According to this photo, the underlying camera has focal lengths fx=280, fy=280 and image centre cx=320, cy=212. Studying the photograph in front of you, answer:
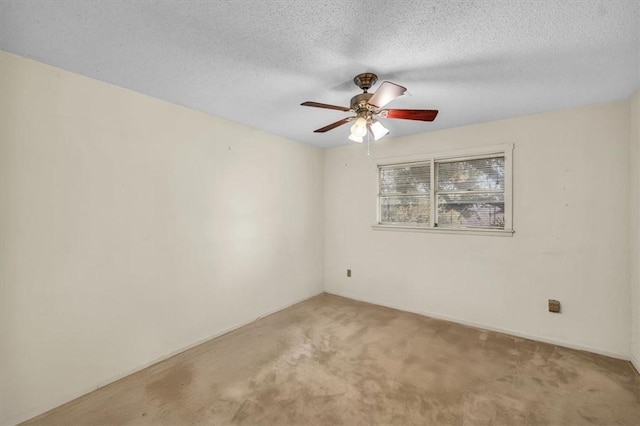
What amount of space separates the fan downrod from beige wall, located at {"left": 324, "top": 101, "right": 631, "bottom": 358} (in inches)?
69.2

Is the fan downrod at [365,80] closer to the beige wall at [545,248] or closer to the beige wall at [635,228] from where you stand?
the beige wall at [545,248]

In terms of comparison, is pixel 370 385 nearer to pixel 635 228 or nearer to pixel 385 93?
pixel 385 93

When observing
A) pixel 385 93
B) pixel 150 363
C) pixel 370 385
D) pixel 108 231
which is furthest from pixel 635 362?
pixel 108 231

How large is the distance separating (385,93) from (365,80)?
1.17 ft

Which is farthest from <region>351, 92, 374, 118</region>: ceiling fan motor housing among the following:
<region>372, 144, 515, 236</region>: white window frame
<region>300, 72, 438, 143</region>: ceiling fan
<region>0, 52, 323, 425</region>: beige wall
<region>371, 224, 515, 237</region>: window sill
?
<region>371, 224, 515, 237</region>: window sill

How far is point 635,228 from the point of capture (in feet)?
7.74

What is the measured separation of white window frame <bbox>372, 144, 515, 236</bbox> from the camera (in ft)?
9.74

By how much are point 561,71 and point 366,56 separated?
1.41m

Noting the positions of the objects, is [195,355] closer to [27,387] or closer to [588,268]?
[27,387]

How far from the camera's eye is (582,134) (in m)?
2.63

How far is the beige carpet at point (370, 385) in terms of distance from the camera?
1823mm

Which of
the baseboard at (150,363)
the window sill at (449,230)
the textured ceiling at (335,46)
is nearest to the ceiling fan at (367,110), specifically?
the textured ceiling at (335,46)

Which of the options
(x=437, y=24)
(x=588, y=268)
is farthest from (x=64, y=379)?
(x=588, y=268)

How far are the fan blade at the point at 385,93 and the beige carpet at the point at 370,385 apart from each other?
6.73 ft
